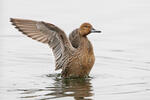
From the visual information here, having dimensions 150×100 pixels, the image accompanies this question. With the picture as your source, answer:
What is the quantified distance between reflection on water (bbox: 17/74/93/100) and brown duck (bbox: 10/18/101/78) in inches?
11.3

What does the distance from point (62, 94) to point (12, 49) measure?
4.29 m

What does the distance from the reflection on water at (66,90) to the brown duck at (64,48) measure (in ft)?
0.94

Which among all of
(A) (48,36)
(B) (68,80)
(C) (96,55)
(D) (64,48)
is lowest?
(B) (68,80)

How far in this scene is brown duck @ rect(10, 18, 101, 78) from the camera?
13.2 meters

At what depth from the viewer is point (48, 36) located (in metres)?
13.2

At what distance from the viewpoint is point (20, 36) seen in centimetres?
1677

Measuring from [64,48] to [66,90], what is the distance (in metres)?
1.52

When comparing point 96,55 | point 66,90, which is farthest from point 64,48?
point 96,55

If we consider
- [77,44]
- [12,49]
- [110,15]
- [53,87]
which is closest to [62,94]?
[53,87]

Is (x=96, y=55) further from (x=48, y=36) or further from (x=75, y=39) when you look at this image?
(x=48, y=36)

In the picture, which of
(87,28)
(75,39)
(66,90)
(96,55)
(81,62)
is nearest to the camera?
(66,90)

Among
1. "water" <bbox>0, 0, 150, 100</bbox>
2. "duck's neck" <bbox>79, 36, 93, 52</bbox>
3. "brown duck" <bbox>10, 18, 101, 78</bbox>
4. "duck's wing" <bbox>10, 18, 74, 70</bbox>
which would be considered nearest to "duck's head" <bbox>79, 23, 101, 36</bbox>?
"brown duck" <bbox>10, 18, 101, 78</bbox>

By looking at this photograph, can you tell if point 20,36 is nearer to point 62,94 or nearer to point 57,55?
point 57,55

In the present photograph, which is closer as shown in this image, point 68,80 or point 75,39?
point 68,80
